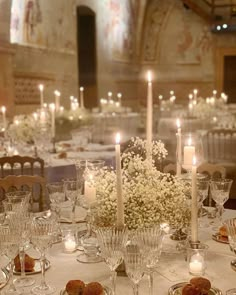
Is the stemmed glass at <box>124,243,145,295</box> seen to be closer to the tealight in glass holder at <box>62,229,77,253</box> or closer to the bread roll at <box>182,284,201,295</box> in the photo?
the bread roll at <box>182,284,201,295</box>

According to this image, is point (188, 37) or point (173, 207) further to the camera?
point (188, 37)

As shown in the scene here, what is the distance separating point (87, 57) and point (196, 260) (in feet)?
40.6

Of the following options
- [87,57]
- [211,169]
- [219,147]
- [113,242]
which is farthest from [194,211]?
[87,57]

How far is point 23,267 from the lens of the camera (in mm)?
2193

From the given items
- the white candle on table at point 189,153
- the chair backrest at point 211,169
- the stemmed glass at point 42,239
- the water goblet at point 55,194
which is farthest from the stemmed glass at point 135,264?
the chair backrest at point 211,169

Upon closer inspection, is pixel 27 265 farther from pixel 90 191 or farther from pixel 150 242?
pixel 150 242

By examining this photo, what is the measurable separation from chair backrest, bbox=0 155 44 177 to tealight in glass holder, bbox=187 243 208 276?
8.92ft

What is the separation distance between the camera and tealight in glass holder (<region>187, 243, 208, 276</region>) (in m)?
2.19

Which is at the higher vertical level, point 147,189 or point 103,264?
point 147,189

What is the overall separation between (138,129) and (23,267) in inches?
390

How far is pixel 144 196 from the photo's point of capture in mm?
2186

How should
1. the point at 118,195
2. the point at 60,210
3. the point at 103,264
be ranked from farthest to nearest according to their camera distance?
the point at 60,210 < the point at 103,264 < the point at 118,195

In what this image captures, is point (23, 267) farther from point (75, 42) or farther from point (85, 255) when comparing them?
point (75, 42)

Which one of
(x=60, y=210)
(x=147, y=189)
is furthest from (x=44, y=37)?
(x=147, y=189)
